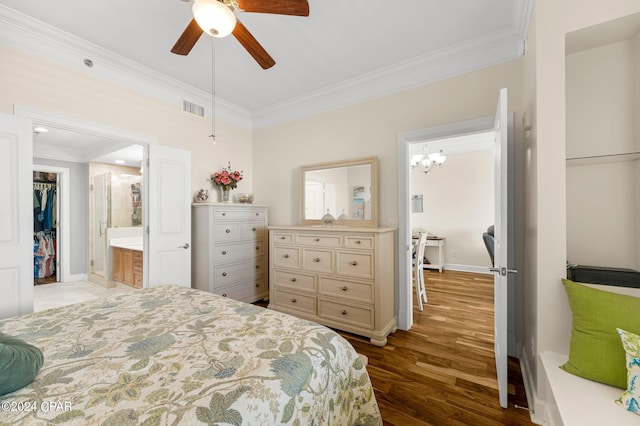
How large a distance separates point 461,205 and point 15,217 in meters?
6.43

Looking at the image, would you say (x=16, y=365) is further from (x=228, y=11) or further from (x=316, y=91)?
(x=316, y=91)

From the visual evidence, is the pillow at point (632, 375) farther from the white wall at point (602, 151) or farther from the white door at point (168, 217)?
the white door at point (168, 217)

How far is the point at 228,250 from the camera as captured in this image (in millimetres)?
3332

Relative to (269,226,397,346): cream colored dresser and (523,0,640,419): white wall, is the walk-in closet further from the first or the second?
(523,0,640,419): white wall

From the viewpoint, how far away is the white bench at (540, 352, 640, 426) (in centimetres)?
106

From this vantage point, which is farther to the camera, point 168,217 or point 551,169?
point 168,217

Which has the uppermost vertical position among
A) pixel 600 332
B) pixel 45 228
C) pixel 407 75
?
pixel 407 75

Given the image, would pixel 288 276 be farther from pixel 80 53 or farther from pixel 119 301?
pixel 80 53

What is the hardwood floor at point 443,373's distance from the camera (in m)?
1.67

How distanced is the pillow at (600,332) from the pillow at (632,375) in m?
0.08

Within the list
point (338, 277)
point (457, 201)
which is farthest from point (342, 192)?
point (457, 201)

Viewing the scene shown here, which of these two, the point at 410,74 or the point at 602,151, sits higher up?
the point at 410,74

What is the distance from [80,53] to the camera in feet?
8.03

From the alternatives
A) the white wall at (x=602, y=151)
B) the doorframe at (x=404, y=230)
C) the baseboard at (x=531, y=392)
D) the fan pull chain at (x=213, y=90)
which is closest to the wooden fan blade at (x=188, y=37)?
the fan pull chain at (x=213, y=90)
